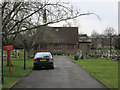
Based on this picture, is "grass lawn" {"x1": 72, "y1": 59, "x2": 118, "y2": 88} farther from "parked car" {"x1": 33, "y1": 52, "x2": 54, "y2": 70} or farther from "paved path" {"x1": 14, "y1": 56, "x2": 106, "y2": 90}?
"parked car" {"x1": 33, "y1": 52, "x2": 54, "y2": 70}

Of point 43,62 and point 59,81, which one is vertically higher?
point 43,62

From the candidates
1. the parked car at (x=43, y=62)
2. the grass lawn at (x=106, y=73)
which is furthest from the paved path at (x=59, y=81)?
the parked car at (x=43, y=62)

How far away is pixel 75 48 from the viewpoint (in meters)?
73.9

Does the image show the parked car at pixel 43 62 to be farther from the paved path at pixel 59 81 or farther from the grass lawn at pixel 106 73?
the paved path at pixel 59 81

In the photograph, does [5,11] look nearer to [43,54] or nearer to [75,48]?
[43,54]

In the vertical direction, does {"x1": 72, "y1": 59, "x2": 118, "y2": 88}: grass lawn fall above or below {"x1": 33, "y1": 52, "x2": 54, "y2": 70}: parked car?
below

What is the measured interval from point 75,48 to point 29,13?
57868 millimetres

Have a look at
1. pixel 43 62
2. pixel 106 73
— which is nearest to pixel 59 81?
pixel 106 73

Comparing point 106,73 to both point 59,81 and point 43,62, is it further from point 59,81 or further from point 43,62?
point 43,62

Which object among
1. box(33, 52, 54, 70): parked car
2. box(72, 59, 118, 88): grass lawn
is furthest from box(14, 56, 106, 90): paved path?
box(33, 52, 54, 70): parked car

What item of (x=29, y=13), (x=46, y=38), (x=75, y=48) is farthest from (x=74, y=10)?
(x=75, y=48)

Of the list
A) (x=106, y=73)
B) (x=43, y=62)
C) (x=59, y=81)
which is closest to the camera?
(x=59, y=81)

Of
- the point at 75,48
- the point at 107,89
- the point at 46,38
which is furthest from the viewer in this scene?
the point at 75,48

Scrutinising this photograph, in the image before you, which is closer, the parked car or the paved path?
the paved path
